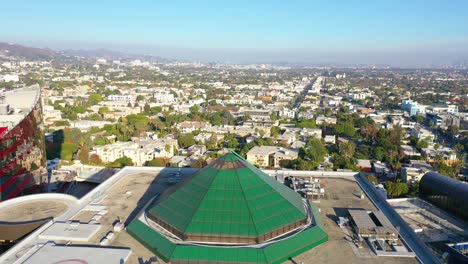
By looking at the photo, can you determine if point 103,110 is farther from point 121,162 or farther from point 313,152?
point 313,152

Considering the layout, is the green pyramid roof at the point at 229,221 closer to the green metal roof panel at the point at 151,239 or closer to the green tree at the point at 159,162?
the green metal roof panel at the point at 151,239

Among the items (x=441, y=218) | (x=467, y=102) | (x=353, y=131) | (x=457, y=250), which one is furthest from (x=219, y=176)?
(x=467, y=102)

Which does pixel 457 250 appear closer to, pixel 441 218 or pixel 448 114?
pixel 441 218

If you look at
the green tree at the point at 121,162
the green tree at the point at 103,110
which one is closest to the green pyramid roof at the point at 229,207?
the green tree at the point at 121,162

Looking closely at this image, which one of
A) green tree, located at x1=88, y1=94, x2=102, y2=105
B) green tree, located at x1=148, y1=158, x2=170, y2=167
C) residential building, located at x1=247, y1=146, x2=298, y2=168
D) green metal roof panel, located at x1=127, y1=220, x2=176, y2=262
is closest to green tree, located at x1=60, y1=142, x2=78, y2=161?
green tree, located at x1=148, y1=158, x2=170, y2=167

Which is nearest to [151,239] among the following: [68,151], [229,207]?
[229,207]
